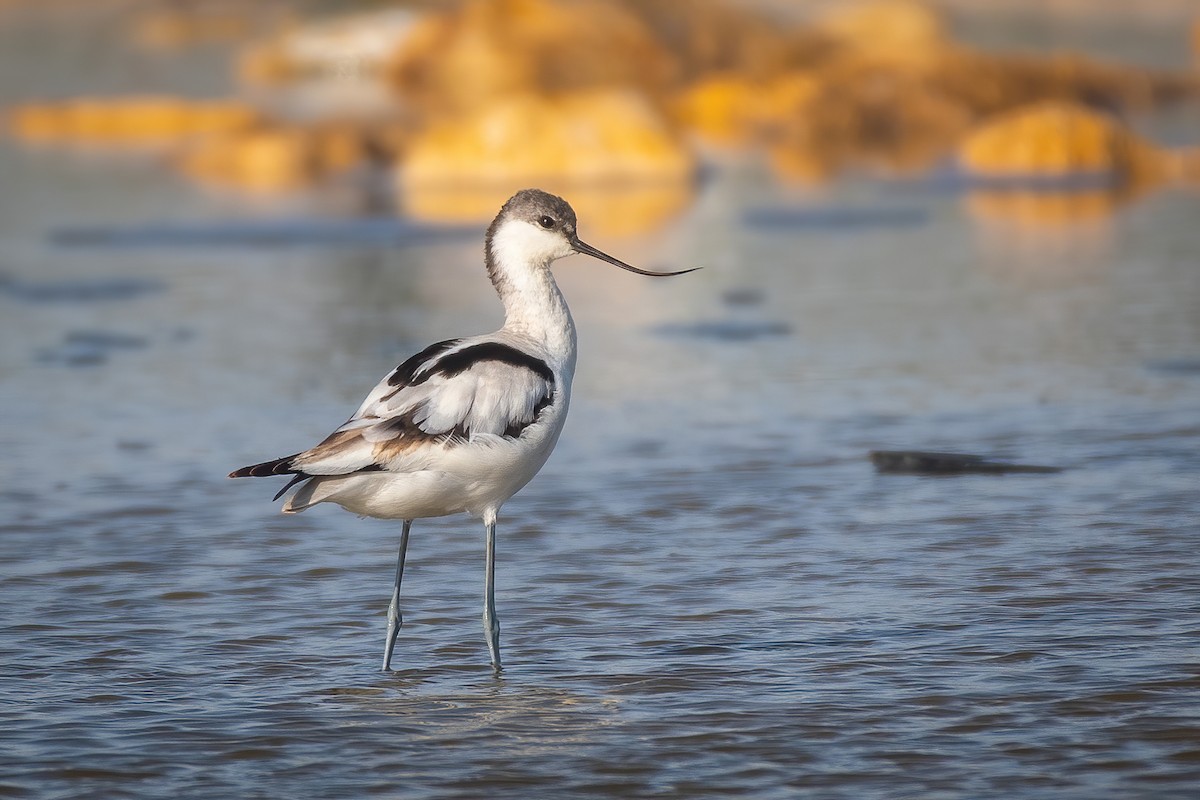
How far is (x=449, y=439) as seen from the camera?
6328 millimetres

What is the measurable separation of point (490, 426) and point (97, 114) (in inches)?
1308

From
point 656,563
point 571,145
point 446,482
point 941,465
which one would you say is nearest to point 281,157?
point 571,145

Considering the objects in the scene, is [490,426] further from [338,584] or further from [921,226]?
[921,226]

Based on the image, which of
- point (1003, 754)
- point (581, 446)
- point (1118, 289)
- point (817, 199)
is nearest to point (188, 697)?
point (1003, 754)

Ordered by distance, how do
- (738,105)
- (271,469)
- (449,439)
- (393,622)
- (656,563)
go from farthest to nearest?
(738,105)
(656,563)
(393,622)
(449,439)
(271,469)

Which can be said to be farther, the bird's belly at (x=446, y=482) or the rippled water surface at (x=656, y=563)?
the bird's belly at (x=446, y=482)

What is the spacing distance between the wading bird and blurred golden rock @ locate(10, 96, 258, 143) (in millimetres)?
27769

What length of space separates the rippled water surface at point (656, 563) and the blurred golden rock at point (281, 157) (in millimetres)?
12589

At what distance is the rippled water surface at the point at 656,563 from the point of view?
18.1 feet

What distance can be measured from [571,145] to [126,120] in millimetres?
15534

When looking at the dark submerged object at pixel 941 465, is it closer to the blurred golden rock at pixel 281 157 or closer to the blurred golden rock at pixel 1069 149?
the blurred golden rock at pixel 1069 149

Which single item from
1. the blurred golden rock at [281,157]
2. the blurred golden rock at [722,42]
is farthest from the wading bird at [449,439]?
the blurred golden rock at [722,42]

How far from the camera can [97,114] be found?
37562mm

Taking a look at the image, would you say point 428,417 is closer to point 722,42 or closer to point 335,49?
point 722,42
